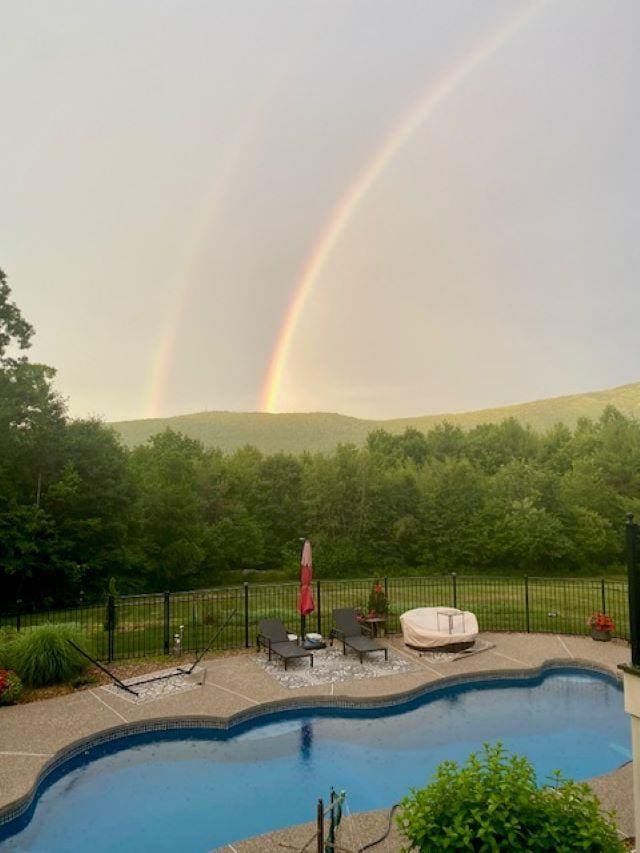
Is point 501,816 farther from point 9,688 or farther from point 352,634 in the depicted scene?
point 352,634

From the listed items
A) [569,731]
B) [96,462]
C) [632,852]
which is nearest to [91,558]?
[96,462]

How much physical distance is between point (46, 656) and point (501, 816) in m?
10.2

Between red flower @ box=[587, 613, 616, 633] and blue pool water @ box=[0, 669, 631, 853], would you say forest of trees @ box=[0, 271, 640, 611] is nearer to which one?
blue pool water @ box=[0, 669, 631, 853]

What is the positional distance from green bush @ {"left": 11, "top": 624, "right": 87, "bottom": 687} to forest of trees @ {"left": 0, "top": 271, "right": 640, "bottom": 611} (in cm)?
1156

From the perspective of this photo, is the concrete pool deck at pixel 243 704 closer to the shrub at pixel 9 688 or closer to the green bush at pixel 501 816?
the shrub at pixel 9 688

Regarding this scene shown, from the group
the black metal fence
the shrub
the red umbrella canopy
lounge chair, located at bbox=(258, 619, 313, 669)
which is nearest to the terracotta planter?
the black metal fence

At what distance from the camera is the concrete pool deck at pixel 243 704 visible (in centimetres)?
773

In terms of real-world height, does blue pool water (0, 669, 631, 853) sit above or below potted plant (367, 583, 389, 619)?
below

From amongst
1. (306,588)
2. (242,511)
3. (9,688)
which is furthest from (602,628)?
(242,511)

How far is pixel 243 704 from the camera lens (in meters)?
10.7

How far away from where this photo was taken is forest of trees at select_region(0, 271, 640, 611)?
25.2 m

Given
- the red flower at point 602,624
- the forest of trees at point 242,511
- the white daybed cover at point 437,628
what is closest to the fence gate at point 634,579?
the white daybed cover at point 437,628

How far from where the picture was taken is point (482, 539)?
33.9 m

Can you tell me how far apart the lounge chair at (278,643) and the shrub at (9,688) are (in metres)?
4.84
